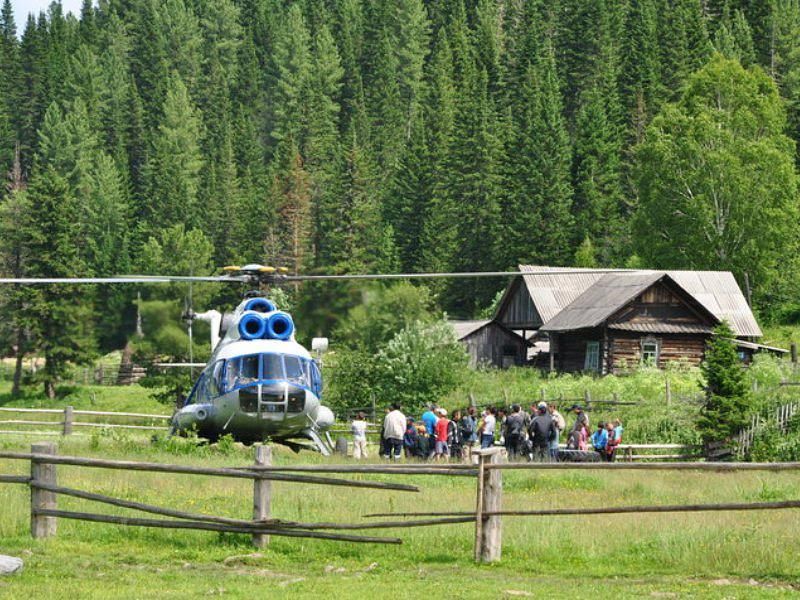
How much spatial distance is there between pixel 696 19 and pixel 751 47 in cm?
534

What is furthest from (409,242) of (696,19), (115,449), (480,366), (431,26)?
(115,449)

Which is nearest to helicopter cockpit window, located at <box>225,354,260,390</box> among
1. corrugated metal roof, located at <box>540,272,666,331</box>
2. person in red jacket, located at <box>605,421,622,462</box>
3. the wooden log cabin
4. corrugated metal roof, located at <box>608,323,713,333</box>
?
person in red jacket, located at <box>605,421,622,462</box>

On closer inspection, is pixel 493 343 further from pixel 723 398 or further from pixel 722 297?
pixel 723 398

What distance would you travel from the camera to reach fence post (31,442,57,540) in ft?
48.9

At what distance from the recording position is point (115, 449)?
26047mm

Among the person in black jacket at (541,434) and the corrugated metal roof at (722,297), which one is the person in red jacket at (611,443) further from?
the corrugated metal roof at (722,297)

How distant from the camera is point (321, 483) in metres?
13.8

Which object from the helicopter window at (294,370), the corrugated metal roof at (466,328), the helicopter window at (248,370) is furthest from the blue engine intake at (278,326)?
the corrugated metal roof at (466,328)

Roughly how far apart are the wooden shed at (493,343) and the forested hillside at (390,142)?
933 cm

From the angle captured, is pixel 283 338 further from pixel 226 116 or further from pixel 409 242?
pixel 226 116

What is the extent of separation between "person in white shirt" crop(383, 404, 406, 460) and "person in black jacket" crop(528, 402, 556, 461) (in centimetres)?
281

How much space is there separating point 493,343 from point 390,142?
2667 inches

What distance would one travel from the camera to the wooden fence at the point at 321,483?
13.7 m

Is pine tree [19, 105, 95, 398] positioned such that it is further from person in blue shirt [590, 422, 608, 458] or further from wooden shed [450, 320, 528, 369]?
person in blue shirt [590, 422, 608, 458]
